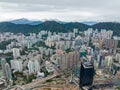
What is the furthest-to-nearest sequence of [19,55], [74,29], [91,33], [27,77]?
[74,29], [91,33], [19,55], [27,77]

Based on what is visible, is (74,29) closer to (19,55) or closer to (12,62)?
(19,55)

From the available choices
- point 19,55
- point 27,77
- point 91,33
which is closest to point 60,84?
point 27,77

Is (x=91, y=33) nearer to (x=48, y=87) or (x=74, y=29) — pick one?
(x=74, y=29)

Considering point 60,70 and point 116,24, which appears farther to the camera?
point 116,24

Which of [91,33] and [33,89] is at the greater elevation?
[91,33]

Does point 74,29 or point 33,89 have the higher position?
point 74,29

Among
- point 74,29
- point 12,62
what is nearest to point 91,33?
point 74,29

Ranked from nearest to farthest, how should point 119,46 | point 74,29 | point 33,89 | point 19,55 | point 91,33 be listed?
point 33,89 → point 19,55 → point 119,46 → point 91,33 → point 74,29

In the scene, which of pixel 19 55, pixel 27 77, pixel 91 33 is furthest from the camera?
pixel 91 33

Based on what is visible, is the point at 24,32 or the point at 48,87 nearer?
the point at 48,87
